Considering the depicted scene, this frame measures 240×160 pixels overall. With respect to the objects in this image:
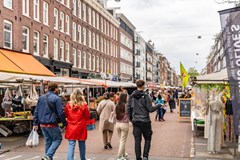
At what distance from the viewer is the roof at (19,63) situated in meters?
21.4

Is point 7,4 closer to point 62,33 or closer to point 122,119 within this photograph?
point 62,33

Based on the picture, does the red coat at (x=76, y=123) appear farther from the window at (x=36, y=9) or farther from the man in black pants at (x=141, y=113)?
the window at (x=36, y=9)

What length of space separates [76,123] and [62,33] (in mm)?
28203

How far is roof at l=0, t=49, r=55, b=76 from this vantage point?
2142 cm

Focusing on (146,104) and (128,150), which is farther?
(128,150)

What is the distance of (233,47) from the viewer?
7.32m

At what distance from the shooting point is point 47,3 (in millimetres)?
31609

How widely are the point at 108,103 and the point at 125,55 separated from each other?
2384 inches

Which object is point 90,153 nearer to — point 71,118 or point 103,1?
point 71,118

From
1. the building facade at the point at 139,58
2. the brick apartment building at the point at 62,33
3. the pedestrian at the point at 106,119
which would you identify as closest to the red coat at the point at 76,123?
the pedestrian at the point at 106,119

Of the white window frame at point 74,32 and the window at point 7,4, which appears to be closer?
the window at point 7,4

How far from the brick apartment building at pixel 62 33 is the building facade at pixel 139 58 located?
27.1 m

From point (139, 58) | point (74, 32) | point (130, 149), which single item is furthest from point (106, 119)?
point (139, 58)

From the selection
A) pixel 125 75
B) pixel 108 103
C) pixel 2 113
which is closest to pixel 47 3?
pixel 2 113
